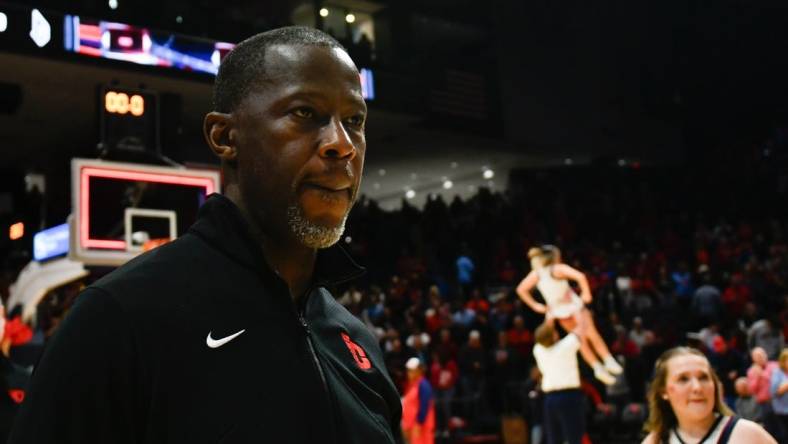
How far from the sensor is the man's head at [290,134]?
5.24 feet

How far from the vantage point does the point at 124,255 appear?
31.7 ft

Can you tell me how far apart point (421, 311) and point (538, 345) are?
898cm

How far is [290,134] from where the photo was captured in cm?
159

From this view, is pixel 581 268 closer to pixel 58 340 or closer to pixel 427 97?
pixel 427 97

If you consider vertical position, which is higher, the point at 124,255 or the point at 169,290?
the point at 124,255

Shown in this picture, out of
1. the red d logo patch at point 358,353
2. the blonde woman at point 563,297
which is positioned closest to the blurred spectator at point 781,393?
the blonde woman at point 563,297

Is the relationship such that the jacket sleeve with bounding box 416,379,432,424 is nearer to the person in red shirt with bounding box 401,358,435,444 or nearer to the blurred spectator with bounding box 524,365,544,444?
the person in red shirt with bounding box 401,358,435,444

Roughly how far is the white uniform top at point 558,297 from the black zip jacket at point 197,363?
867 centimetres

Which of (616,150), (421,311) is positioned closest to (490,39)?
(616,150)

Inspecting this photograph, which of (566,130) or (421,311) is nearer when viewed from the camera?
(421,311)

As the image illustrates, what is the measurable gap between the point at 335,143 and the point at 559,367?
8.17 m

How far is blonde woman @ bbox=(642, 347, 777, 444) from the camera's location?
432cm

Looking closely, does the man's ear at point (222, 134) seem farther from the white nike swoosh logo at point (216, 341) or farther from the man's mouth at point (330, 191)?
the white nike swoosh logo at point (216, 341)

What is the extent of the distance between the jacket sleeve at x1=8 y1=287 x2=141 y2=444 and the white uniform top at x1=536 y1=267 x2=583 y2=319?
9.04 m
